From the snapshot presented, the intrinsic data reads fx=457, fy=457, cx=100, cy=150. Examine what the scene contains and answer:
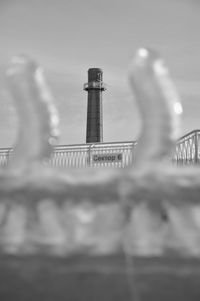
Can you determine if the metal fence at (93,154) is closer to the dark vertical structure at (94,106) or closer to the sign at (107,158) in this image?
the sign at (107,158)

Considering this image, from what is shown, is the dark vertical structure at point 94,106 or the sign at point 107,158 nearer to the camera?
the sign at point 107,158

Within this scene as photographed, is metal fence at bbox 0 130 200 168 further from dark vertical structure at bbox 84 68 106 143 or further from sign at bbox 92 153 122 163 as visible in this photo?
dark vertical structure at bbox 84 68 106 143

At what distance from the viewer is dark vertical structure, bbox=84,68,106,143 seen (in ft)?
92.7

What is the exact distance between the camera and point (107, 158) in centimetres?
1118

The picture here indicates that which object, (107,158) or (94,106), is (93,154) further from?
(94,106)

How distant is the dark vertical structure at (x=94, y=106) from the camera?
28266mm

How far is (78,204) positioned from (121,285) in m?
0.32

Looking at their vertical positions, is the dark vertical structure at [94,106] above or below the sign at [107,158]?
above

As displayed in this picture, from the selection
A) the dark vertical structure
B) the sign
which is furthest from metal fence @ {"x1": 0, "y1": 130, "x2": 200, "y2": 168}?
the dark vertical structure

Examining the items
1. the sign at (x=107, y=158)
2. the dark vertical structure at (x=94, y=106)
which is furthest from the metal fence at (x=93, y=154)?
the dark vertical structure at (x=94, y=106)

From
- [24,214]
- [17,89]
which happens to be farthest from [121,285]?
[17,89]

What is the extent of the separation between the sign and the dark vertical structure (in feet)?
55.2

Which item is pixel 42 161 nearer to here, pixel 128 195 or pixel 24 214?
pixel 24 214

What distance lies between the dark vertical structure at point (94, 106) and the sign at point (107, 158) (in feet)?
Answer: 55.2
